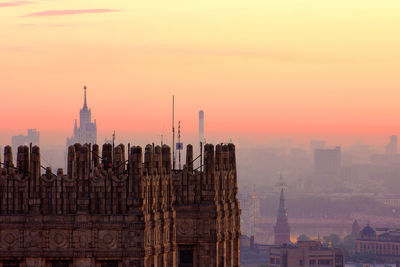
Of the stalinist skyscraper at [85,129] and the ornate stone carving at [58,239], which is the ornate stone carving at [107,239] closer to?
the ornate stone carving at [58,239]

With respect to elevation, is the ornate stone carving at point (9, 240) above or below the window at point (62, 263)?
above

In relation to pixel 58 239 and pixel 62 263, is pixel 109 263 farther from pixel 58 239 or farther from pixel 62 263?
pixel 58 239

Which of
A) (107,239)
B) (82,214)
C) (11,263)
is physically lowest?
(11,263)

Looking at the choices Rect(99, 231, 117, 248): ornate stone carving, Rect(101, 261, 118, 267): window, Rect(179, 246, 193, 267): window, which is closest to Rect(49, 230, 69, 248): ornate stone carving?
Rect(99, 231, 117, 248): ornate stone carving

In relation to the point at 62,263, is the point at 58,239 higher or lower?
higher

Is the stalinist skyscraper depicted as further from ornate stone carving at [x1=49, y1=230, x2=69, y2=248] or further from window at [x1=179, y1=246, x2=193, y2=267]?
ornate stone carving at [x1=49, y1=230, x2=69, y2=248]

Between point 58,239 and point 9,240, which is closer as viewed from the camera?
point 58,239

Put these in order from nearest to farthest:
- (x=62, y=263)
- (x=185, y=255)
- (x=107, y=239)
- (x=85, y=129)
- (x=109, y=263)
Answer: (x=107, y=239) → (x=109, y=263) → (x=62, y=263) → (x=185, y=255) → (x=85, y=129)

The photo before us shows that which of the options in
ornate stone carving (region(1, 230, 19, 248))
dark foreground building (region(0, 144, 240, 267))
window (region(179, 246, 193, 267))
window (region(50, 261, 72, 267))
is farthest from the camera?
window (region(179, 246, 193, 267))

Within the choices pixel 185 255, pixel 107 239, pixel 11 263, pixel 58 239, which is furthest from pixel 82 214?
pixel 185 255

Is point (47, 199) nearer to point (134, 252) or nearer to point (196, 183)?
point (134, 252)

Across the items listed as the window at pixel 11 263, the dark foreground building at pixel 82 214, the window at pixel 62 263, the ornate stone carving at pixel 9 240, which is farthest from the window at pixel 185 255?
the ornate stone carving at pixel 9 240

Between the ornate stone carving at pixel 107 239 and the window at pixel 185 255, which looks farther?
the window at pixel 185 255

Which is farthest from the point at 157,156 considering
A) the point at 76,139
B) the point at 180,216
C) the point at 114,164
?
the point at 76,139
